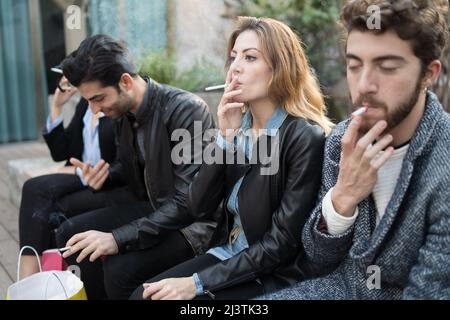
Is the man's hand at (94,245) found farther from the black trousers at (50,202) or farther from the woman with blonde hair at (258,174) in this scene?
the black trousers at (50,202)

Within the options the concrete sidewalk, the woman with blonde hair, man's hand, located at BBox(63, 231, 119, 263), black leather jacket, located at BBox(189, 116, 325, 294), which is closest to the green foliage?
the concrete sidewalk

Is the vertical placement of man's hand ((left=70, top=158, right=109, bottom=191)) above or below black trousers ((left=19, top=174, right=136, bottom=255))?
above

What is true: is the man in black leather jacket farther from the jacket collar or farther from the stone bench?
the stone bench

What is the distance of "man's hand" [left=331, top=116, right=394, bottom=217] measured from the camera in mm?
1587

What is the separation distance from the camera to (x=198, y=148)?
100 inches

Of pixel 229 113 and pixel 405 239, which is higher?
pixel 229 113

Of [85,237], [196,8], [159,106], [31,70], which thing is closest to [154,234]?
[85,237]

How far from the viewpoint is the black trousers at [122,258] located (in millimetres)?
2340

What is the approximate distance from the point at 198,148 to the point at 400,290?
119cm

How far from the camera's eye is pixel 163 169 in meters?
2.61

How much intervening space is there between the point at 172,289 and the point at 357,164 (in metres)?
0.82

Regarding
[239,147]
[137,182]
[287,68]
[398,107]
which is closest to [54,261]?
[137,182]

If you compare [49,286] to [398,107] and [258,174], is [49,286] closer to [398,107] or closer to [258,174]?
[258,174]
